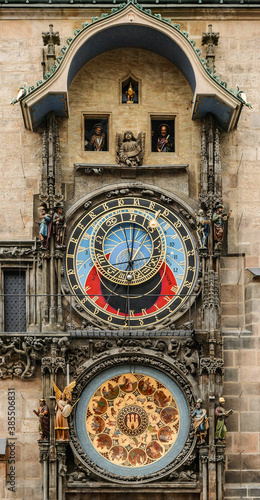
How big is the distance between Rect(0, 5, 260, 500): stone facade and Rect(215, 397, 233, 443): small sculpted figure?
11 cm

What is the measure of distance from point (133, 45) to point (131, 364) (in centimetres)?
473

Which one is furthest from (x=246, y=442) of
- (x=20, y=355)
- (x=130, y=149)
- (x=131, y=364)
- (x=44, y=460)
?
(x=130, y=149)

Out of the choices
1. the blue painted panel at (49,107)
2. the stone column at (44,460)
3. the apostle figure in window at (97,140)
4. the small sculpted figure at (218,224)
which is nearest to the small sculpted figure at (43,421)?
the stone column at (44,460)

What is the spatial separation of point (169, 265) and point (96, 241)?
1.08m

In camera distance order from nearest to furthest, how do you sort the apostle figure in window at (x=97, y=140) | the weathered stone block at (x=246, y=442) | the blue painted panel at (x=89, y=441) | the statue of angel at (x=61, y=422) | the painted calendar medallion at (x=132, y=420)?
the statue of angel at (x=61, y=422)
the blue painted panel at (x=89, y=441)
the painted calendar medallion at (x=132, y=420)
the weathered stone block at (x=246, y=442)
the apostle figure in window at (x=97, y=140)

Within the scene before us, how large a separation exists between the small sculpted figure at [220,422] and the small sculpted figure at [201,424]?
0.15m

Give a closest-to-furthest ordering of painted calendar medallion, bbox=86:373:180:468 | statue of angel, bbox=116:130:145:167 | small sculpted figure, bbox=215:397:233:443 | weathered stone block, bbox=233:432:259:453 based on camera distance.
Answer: small sculpted figure, bbox=215:397:233:443 < painted calendar medallion, bbox=86:373:180:468 < weathered stone block, bbox=233:432:259:453 < statue of angel, bbox=116:130:145:167

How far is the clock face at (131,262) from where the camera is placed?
2239 centimetres

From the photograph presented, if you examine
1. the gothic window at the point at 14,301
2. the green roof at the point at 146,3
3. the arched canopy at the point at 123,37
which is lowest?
the gothic window at the point at 14,301

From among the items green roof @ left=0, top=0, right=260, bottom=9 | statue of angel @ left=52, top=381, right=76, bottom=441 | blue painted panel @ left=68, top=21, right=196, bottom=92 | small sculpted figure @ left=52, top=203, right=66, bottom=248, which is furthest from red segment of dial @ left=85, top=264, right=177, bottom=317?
green roof @ left=0, top=0, right=260, bottom=9

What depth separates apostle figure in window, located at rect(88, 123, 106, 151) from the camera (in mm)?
23125

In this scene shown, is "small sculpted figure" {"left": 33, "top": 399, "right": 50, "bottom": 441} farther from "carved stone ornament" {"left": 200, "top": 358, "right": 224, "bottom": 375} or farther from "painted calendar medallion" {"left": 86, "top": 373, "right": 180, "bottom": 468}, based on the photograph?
"carved stone ornament" {"left": 200, "top": 358, "right": 224, "bottom": 375}

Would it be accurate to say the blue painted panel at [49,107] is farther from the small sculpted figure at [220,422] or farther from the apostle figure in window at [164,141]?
the small sculpted figure at [220,422]

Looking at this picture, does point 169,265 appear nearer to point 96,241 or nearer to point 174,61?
point 96,241
